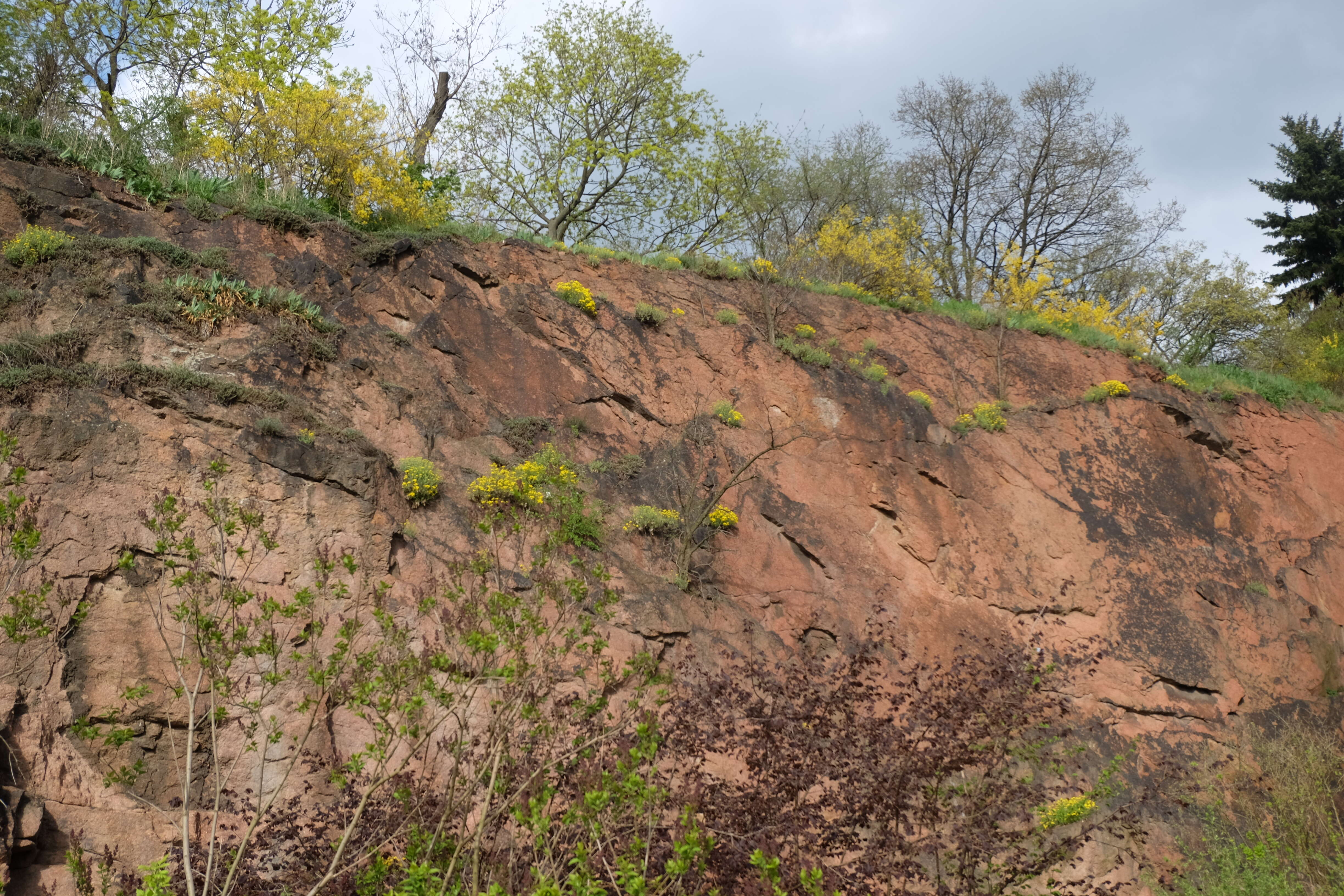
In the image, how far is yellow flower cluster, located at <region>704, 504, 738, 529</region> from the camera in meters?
10.9

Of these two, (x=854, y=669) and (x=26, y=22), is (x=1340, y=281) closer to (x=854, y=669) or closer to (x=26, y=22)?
(x=854, y=669)

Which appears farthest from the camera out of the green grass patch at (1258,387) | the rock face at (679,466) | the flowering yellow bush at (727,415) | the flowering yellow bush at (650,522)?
the green grass patch at (1258,387)

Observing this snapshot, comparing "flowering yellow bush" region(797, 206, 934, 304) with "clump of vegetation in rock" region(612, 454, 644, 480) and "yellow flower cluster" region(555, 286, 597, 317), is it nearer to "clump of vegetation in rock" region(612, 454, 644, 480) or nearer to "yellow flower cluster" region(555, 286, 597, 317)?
"yellow flower cluster" region(555, 286, 597, 317)

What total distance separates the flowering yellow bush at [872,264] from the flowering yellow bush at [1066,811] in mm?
11251

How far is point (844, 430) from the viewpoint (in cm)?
1359

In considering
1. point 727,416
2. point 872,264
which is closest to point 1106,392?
point 872,264

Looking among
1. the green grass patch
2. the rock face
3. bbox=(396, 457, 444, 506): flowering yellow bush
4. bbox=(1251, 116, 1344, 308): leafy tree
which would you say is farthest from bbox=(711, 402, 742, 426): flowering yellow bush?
bbox=(1251, 116, 1344, 308): leafy tree

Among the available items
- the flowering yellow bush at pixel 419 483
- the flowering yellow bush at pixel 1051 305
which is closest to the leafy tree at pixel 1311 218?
the flowering yellow bush at pixel 1051 305

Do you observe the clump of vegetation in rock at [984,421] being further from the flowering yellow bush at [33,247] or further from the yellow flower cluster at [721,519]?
the flowering yellow bush at [33,247]

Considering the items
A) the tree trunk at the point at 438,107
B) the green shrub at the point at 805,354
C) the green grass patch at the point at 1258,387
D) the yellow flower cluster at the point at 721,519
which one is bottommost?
the yellow flower cluster at the point at 721,519

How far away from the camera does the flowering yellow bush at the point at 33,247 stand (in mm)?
9469

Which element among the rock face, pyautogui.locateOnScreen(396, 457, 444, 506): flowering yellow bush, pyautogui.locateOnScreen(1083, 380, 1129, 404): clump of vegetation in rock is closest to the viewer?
the rock face

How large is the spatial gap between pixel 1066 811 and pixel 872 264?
12.7 metres

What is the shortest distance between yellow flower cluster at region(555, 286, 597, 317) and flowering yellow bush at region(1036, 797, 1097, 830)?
29.0ft
